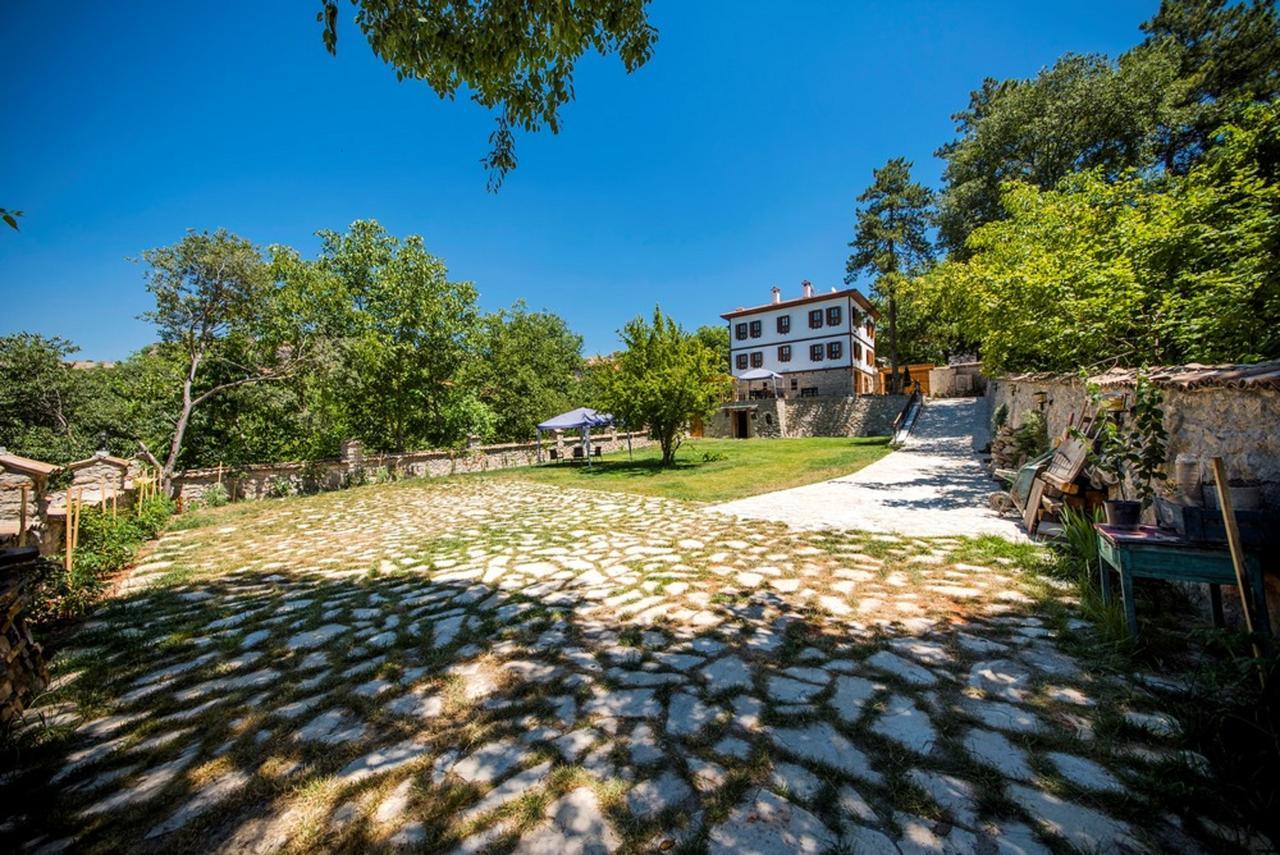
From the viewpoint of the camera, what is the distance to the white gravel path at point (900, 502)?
6289 mm

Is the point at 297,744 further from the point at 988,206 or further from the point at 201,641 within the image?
the point at 988,206

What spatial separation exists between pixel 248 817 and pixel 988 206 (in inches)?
1237

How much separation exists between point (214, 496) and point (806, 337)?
31955mm

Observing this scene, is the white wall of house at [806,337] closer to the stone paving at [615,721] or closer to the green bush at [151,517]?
the green bush at [151,517]

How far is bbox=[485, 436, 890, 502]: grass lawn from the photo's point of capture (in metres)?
10.7

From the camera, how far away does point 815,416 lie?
94.9 ft

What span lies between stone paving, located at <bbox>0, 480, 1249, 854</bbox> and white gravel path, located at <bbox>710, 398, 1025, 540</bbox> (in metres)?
1.58

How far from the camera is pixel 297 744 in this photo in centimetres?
234

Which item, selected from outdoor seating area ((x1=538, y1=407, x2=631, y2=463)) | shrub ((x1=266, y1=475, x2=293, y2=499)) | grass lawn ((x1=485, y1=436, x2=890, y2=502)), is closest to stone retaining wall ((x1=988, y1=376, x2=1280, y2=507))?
grass lawn ((x1=485, y1=436, x2=890, y2=502))

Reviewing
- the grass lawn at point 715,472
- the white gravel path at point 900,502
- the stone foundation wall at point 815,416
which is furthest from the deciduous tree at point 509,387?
the white gravel path at point 900,502

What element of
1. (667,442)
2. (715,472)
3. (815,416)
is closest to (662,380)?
(667,442)

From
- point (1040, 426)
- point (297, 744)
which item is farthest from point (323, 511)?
point (1040, 426)

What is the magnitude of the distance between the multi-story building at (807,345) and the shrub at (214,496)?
24.2 metres

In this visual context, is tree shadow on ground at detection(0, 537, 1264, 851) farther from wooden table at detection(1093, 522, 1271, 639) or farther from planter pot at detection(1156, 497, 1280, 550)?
planter pot at detection(1156, 497, 1280, 550)
